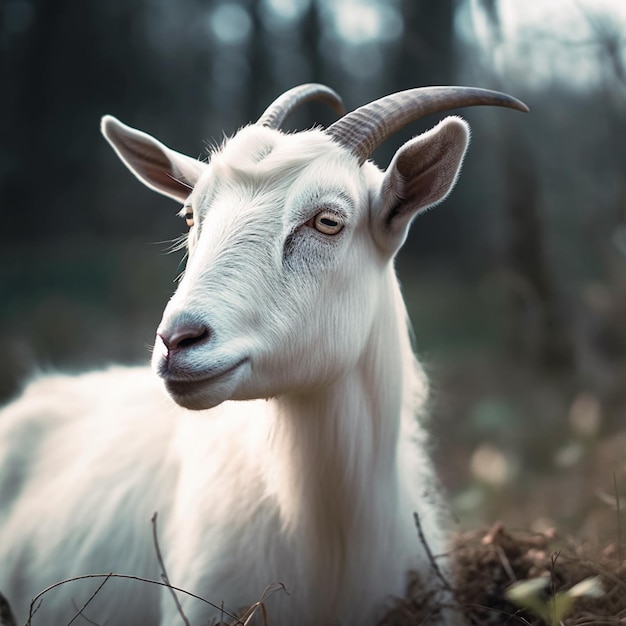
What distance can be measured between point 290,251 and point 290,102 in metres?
1.00

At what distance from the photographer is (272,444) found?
2990 millimetres

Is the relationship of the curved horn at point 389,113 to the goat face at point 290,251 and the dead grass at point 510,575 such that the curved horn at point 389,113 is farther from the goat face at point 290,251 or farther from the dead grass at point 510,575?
the dead grass at point 510,575

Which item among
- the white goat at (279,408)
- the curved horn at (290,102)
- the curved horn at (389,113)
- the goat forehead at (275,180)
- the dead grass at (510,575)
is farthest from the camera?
the curved horn at (290,102)

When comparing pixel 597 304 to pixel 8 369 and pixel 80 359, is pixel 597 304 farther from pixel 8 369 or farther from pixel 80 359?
pixel 8 369

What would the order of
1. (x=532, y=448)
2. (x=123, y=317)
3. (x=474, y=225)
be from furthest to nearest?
(x=474, y=225), (x=123, y=317), (x=532, y=448)

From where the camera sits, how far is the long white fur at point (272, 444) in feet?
8.43

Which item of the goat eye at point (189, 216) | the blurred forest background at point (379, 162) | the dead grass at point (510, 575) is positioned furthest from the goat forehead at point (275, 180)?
the blurred forest background at point (379, 162)

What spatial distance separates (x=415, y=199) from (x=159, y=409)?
66.8 inches

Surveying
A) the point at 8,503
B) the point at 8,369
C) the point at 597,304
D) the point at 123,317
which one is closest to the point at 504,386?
the point at 597,304

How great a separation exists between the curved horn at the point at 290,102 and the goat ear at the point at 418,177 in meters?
0.66

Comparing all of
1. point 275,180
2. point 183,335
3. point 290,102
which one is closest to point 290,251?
point 275,180

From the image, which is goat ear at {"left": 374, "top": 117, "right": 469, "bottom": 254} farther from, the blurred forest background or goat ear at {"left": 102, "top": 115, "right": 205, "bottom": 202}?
the blurred forest background

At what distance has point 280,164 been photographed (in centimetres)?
273

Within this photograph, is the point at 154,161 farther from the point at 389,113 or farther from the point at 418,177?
the point at 418,177
